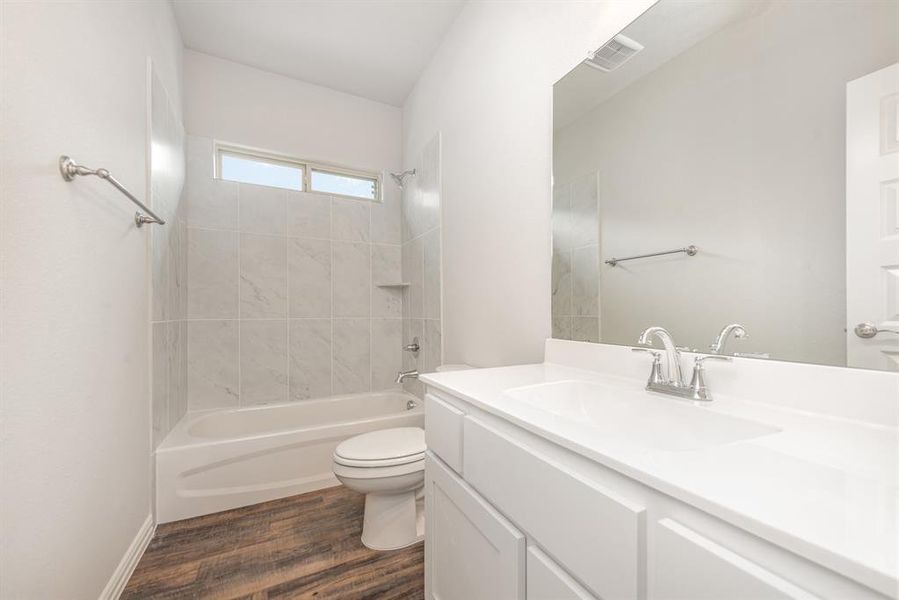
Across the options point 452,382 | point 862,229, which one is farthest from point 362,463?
point 862,229

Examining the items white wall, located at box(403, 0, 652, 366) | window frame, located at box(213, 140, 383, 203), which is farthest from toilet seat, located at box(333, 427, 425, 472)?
window frame, located at box(213, 140, 383, 203)

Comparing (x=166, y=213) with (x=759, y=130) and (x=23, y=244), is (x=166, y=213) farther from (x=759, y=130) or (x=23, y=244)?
(x=759, y=130)

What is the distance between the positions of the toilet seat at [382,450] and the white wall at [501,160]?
1.71 feet

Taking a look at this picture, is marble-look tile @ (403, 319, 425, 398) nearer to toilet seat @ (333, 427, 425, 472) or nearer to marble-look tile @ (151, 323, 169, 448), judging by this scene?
toilet seat @ (333, 427, 425, 472)

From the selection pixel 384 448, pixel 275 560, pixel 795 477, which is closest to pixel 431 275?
pixel 384 448

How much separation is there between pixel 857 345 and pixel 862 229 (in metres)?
0.21

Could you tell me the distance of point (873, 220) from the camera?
659 mm

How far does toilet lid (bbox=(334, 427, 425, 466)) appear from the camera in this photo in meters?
1.53

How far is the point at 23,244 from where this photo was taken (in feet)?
2.73

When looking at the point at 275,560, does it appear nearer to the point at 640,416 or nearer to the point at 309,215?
the point at 640,416

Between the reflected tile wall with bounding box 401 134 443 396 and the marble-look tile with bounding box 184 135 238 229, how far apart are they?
1.24m

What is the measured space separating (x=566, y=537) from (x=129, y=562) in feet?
5.68

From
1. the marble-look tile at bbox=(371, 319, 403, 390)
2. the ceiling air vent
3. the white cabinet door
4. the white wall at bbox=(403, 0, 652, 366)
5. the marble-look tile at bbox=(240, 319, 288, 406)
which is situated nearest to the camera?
the white cabinet door

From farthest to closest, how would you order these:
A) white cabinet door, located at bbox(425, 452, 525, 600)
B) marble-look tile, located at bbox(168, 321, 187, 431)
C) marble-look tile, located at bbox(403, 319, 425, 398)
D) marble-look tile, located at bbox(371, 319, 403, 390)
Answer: marble-look tile, located at bbox(371, 319, 403, 390), marble-look tile, located at bbox(403, 319, 425, 398), marble-look tile, located at bbox(168, 321, 187, 431), white cabinet door, located at bbox(425, 452, 525, 600)
